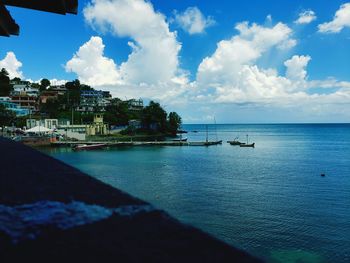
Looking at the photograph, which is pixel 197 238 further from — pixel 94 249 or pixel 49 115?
pixel 49 115

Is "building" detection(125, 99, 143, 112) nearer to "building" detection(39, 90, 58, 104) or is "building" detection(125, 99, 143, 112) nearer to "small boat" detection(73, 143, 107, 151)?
"building" detection(39, 90, 58, 104)

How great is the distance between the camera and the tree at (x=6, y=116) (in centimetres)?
8581

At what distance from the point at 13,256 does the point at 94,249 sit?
29cm

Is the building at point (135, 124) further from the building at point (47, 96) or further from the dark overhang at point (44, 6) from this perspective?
the dark overhang at point (44, 6)

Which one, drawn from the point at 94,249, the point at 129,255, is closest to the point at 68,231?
the point at 94,249

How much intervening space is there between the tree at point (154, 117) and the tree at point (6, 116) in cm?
4151

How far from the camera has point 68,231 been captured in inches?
63.4

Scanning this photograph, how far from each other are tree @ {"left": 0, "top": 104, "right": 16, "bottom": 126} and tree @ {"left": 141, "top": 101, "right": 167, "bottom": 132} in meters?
41.5

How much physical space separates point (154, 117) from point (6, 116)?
47650 millimetres

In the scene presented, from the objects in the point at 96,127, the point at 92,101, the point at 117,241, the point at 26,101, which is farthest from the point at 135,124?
the point at 117,241

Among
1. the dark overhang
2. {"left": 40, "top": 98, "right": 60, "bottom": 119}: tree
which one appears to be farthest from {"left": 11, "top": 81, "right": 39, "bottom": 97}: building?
the dark overhang

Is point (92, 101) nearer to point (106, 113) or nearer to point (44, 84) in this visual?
point (106, 113)

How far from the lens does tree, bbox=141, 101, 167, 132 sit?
118 m

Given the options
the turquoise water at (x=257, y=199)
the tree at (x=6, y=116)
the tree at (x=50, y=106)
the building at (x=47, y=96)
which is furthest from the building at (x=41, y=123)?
the turquoise water at (x=257, y=199)
